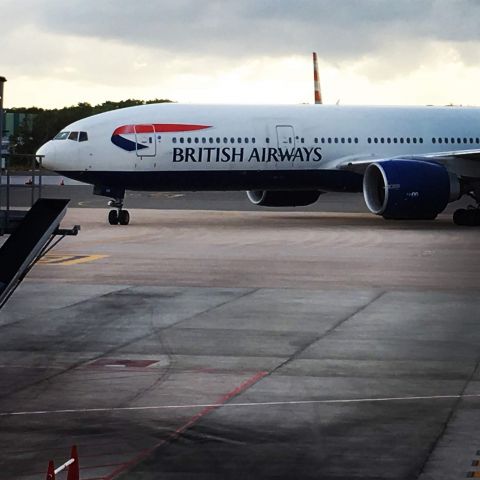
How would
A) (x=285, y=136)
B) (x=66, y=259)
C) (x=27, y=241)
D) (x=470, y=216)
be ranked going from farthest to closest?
1. (x=285, y=136)
2. (x=470, y=216)
3. (x=66, y=259)
4. (x=27, y=241)

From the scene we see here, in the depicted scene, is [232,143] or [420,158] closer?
[232,143]

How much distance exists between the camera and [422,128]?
4981 cm

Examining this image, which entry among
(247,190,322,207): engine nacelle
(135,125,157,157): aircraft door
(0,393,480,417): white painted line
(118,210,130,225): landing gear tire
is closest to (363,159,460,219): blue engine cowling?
(247,190,322,207): engine nacelle

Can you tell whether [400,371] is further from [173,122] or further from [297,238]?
[173,122]

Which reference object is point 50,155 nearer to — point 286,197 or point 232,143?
point 232,143

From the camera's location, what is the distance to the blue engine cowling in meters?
44.0

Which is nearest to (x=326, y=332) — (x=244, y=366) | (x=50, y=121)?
(x=244, y=366)

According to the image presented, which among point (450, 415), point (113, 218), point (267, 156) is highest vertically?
point (267, 156)

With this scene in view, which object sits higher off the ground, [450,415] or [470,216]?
[470,216]

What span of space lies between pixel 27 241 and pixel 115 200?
29.4 metres

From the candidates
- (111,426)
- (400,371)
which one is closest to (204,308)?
(400,371)

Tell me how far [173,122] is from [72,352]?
27.5m

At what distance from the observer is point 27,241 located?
649 inches

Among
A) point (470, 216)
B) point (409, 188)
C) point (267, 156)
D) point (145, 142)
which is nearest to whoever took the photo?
point (409, 188)
